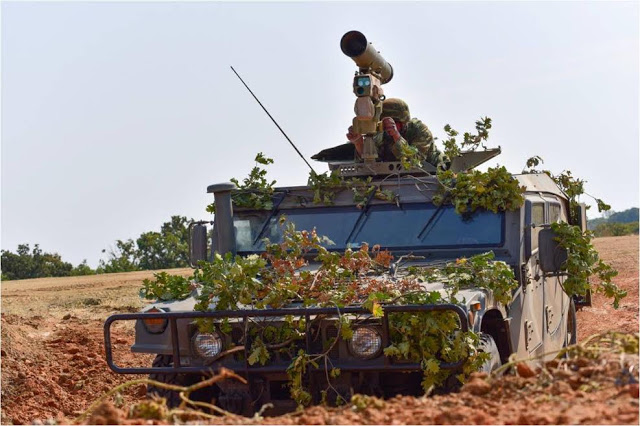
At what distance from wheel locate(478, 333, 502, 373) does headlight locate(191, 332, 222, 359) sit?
1.49m

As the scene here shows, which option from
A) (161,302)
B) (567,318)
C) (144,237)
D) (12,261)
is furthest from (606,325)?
(12,261)

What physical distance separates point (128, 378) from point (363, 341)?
3.87 m

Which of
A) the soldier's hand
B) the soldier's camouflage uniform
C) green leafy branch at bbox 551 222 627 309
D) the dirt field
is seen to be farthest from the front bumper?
the soldier's camouflage uniform

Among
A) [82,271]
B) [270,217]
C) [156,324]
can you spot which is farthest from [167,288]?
[82,271]

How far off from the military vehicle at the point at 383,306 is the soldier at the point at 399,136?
19 cm

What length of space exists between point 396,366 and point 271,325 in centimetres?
76

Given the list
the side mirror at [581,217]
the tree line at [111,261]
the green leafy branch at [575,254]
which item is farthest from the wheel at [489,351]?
the tree line at [111,261]

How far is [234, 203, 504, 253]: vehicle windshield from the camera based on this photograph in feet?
25.5

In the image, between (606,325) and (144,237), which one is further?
(144,237)

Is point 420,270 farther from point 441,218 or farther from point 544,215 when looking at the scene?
point 544,215

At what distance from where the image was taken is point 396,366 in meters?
6.32

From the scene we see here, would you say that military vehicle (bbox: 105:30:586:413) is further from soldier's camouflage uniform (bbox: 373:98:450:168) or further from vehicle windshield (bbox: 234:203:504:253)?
soldier's camouflage uniform (bbox: 373:98:450:168)

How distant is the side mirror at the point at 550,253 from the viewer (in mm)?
7480

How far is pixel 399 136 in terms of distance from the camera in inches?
360
